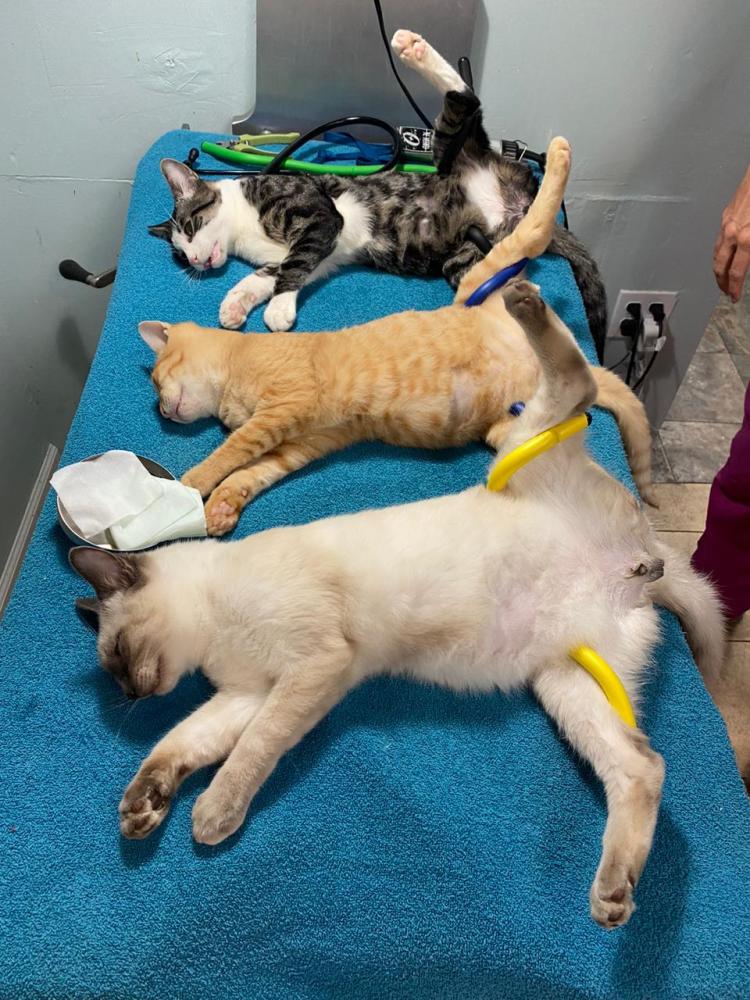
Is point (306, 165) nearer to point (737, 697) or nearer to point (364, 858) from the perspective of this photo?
point (364, 858)

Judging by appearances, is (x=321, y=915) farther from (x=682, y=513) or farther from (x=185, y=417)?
(x=682, y=513)

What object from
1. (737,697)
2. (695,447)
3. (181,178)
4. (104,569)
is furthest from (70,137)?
(737,697)

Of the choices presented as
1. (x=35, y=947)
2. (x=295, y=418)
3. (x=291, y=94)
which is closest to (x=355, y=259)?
(x=291, y=94)

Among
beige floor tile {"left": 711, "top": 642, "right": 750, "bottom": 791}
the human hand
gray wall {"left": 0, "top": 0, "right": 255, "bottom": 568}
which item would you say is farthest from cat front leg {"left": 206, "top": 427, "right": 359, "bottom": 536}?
beige floor tile {"left": 711, "top": 642, "right": 750, "bottom": 791}

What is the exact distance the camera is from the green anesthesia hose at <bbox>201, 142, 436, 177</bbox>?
70.1 inches

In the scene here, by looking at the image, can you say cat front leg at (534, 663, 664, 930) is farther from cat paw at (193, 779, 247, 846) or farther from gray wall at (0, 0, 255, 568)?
gray wall at (0, 0, 255, 568)

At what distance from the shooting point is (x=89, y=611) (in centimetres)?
106

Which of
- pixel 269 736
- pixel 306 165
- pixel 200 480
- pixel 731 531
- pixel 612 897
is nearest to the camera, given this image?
pixel 612 897

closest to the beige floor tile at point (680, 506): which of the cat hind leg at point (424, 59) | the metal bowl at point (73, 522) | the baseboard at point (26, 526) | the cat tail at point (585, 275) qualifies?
the cat tail at point (585, 275)

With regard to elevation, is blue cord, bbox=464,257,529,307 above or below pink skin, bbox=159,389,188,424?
above

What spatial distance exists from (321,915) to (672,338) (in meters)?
2.19

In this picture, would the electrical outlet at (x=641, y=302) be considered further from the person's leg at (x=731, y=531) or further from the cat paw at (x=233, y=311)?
the cat paw at (x=233, y=311)

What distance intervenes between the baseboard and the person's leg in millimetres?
1893

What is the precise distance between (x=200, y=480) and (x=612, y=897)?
936 mm
